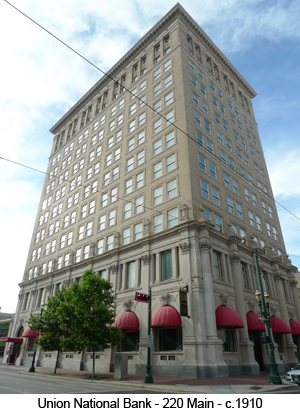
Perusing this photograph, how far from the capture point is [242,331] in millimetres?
26781

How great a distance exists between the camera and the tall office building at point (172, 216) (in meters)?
25.7

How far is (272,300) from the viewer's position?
3488 centimetres

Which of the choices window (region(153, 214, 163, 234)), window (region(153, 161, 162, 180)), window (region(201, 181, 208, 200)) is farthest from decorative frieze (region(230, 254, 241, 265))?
window (region(153, 161, 162, 180))

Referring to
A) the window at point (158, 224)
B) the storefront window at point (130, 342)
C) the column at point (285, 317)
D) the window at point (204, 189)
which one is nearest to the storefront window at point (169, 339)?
the storefront window at point (130, 342)

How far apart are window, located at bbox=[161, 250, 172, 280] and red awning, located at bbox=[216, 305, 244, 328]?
547cm

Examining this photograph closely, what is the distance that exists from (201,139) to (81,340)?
2576 centimetres

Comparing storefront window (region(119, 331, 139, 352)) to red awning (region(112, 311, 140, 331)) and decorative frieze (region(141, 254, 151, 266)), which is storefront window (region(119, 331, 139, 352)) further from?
decorative frieze (region(141, 254, 151, 266))

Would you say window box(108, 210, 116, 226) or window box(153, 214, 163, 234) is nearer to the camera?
window box(153, 214, 163, 234)

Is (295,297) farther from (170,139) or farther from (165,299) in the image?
(170,139)

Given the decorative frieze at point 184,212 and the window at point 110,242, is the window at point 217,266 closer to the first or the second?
the decorative frieze at point 184,212

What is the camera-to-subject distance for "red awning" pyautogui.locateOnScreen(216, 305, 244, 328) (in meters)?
24.4

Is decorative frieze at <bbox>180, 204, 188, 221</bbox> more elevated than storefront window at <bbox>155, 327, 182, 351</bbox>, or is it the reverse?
decorative frieze at <bbox>180, 204, 188, 221</bbox>
